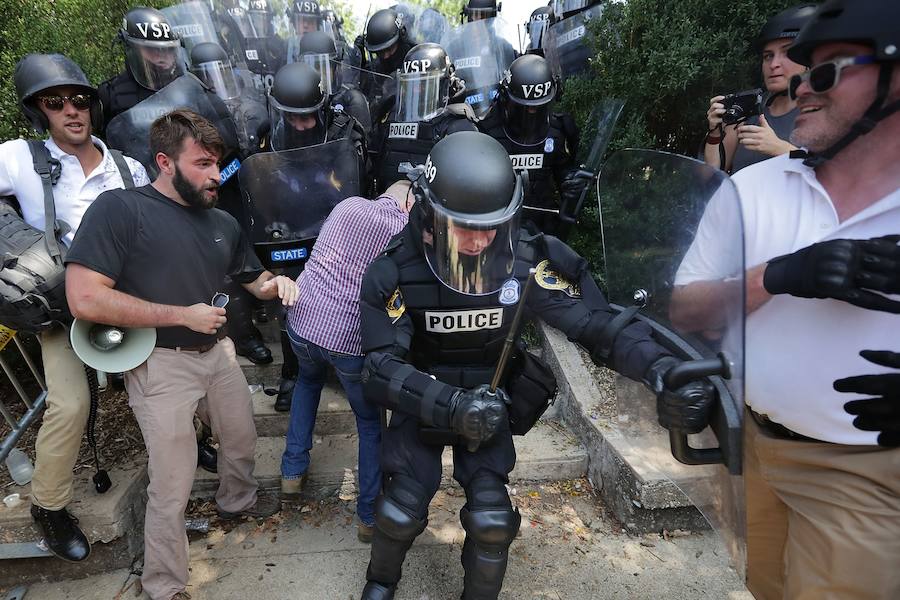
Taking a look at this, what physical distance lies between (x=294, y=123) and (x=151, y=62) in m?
1.63

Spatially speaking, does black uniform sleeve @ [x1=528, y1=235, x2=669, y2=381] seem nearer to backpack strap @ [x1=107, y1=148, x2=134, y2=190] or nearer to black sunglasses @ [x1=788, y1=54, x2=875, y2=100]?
black sunglasses @ [x1=788, y1=54, x2=875, y2=100]

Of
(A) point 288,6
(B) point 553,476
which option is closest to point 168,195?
(B) point 553,476

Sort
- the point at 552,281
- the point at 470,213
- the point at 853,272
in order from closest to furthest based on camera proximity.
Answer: the point at 853,272 → the point at 470,213 → the point at 552,281

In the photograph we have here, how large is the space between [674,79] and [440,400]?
3355 millimetres

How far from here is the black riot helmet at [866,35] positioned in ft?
4.65

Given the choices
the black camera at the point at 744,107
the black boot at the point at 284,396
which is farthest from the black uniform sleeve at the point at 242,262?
the black camera at the point at 744,107

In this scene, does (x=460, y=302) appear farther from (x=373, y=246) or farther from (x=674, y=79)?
(x=674, y=79)

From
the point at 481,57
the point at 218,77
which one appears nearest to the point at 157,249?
the point at 218,77

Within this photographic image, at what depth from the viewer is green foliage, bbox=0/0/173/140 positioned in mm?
3576

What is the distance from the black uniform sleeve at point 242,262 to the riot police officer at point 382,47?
10.3 feet

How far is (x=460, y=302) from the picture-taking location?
2.32 metres

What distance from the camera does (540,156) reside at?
459 cm

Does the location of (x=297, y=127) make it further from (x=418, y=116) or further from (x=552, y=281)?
(x=552, y=281)

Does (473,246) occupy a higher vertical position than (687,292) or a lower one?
lower
